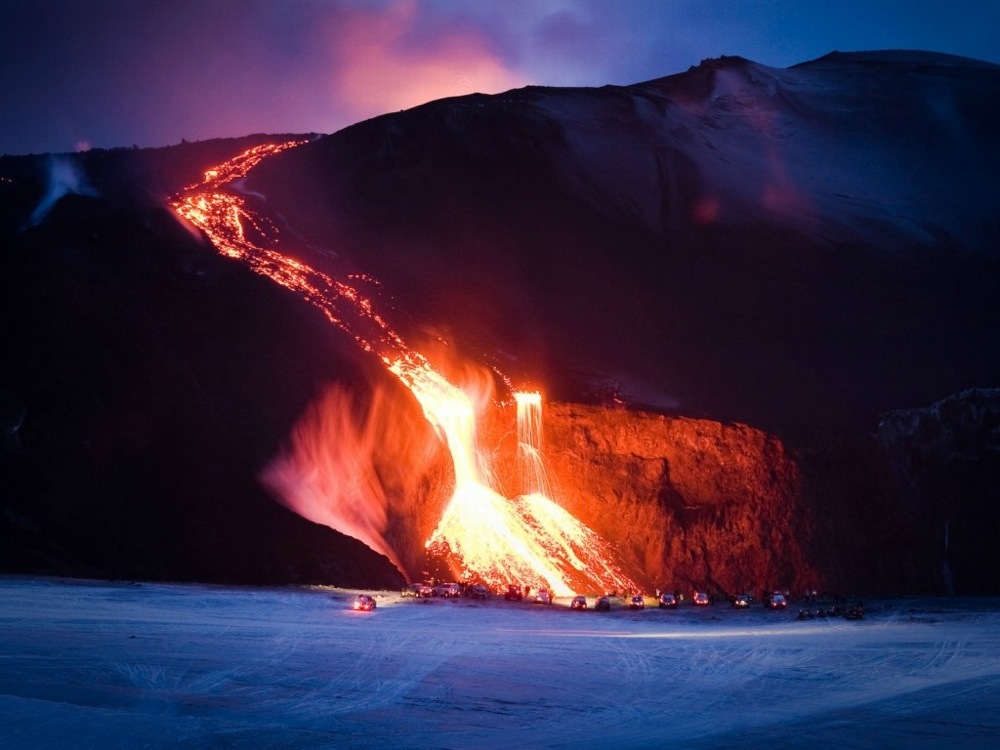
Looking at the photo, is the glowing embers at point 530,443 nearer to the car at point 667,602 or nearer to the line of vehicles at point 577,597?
the line of vehicles at point 577,597

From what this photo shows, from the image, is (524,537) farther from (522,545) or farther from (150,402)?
(150,402)

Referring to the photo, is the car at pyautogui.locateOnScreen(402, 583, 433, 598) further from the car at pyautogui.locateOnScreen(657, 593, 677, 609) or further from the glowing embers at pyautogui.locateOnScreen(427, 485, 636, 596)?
the car at pyautogui.locateOnScreen(657, 593, 677, 609)

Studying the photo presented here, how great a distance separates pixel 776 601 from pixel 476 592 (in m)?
10.6

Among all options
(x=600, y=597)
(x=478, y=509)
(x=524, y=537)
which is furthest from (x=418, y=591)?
(x=600, y=597)

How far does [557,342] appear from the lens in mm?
45594

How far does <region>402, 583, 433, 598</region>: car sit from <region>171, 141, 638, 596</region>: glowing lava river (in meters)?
2.80

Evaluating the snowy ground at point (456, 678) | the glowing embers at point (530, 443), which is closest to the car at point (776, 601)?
the snowy ground at point (456, 678)

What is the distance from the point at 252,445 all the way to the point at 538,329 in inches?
650

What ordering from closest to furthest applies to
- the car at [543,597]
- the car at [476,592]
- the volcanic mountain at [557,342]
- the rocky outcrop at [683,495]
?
the car at [543,597] → the car at [476,592] → the volcanic mountain at [557,342] → the rocky outcrop at [683,495]

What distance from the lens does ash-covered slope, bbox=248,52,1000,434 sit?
4475 centimetres

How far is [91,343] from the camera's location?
127 feet

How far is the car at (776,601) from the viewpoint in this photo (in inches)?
1248

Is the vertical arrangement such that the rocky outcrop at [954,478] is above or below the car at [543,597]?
above

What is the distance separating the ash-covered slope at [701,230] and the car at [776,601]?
8169 mm
